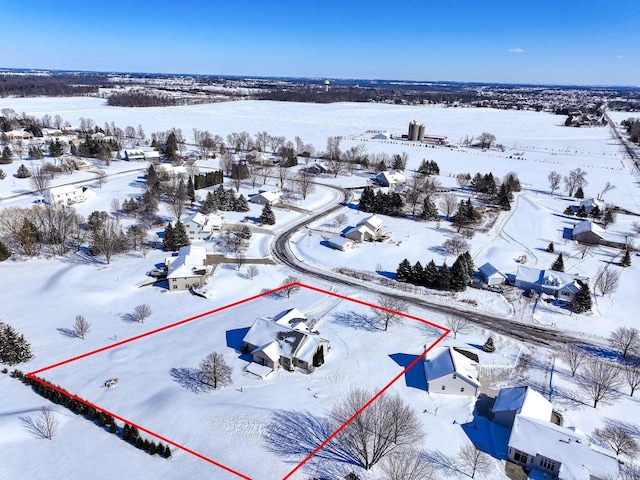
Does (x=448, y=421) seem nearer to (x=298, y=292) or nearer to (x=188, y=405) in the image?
(x=188, y=405)

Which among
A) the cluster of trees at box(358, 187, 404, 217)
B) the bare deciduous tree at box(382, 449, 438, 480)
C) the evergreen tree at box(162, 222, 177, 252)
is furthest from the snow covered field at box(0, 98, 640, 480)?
the cluster of trees at box(358, 187, 404, 217)

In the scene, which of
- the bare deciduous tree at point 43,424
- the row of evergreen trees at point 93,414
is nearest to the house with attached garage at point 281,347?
the row of evergreen trees at point 93,414

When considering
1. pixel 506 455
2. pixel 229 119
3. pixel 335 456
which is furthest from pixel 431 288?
pixel 229 119

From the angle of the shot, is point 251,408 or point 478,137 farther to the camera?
point 478,137

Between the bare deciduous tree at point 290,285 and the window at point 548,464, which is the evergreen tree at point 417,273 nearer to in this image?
the bare deciduous tree at point 290,285

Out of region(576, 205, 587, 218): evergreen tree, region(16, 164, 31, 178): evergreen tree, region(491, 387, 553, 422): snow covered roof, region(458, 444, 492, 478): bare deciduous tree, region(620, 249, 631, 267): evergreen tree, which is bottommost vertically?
region(458, 444, 492, 478): bare deciduous tree

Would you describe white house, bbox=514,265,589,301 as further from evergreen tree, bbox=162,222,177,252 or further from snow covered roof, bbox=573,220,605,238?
evergreen tree, bbox=162,222,177,252
